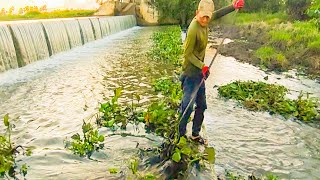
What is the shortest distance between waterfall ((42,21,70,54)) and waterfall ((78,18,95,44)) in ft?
10.2

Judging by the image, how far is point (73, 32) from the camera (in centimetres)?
2100

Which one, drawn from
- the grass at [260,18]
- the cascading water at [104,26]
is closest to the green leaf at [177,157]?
the cascading water at [104,26]

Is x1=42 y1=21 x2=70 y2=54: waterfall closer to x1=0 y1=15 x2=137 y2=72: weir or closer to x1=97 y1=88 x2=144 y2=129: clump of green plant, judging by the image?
x1=0 y1=15 x2=137 y2=72: weir

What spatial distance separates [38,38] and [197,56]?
12067 mm

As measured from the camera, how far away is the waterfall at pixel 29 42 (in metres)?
14.5

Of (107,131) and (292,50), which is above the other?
(292,50)

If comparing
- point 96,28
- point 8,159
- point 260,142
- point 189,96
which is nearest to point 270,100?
point 260,142

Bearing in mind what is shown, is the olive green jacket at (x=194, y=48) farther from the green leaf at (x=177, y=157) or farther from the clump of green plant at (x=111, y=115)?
the clump of green plant at (x=111, y=115)

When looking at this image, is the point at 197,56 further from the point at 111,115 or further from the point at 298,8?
the point at 298,8

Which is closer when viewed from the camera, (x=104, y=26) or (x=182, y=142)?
(x=182, y=142)

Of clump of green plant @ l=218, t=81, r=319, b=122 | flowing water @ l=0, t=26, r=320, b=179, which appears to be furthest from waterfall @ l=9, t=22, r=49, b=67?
clump of green plant @ l=218, t=81, r=319, b=122

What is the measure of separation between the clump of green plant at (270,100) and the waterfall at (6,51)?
7.97 metres

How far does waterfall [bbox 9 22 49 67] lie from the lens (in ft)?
47.4

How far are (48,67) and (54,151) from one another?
8.43 metres
